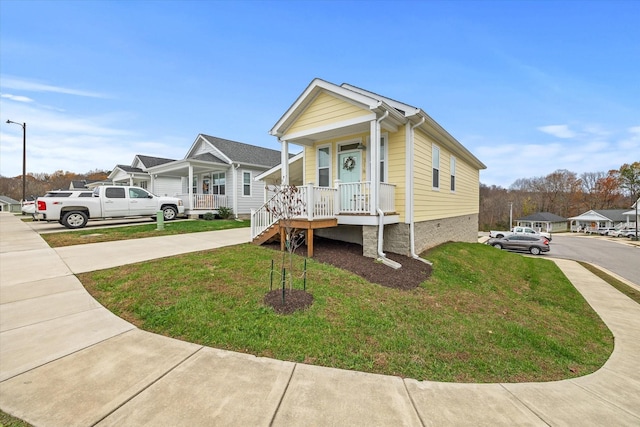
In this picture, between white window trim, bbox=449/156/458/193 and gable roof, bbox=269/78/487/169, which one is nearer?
gable roof, bbox=269/78/487/169

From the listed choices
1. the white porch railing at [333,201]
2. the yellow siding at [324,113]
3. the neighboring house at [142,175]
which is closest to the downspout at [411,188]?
the white porch railing at [333,201]

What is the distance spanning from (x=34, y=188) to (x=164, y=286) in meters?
72.1

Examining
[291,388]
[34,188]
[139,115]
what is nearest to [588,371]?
[291,388]

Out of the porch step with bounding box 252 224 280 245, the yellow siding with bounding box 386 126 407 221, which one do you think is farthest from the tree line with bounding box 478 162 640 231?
the porch step with bounding box 252 224 280 245

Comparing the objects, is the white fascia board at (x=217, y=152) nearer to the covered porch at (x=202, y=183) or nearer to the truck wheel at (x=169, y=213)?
the covered porch at (x=202, y=183)

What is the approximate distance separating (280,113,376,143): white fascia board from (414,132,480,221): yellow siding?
2.08 metres

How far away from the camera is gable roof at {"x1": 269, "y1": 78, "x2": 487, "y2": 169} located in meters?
7.17

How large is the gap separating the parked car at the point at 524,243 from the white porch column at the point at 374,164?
20535mm

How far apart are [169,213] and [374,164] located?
12690mm

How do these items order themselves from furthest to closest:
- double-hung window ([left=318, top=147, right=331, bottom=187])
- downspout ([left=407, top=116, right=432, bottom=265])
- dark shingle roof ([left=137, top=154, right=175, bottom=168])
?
dark shingle roof ([left=137, top=154, right=175, bottom=168]) < double-hung window ([left=318, top=147, right=331, bottom=187]) < downspout ([left=407, top=116, right=432, bottom=265])

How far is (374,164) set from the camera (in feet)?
23.2

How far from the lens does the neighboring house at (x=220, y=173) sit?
1627 centimetres

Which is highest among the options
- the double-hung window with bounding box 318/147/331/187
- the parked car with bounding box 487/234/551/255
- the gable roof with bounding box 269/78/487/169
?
the gable roof with bounding box 269/78/487/169

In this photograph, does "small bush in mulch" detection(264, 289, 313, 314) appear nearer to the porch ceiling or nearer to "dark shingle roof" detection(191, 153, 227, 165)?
the porch ceiling
